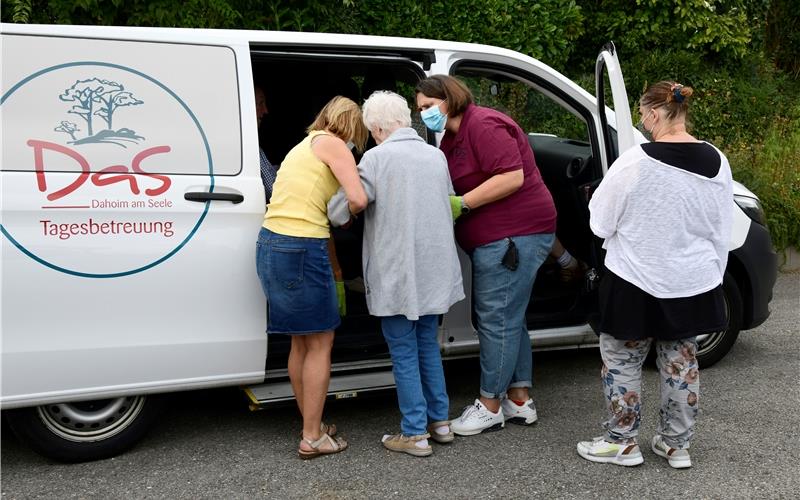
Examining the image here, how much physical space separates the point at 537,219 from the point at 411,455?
4.06 feet

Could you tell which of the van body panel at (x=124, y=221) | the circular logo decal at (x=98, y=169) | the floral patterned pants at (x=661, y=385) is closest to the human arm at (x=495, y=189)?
the floral patterned pants at (x=661, y=385)

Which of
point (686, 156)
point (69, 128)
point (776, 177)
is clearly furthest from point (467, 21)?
point (69, 128)

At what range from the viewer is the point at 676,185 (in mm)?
3428

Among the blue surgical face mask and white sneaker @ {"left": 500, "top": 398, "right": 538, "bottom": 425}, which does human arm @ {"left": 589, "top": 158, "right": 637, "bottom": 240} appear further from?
white sneaker @ {"left": 500, "top": 398, "right": 538, "bottom": 425}

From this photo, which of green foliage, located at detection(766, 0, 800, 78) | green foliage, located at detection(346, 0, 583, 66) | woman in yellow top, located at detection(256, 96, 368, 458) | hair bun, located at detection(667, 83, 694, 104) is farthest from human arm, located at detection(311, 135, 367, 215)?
green foliage, located at detection(766, 0, 800, 78)

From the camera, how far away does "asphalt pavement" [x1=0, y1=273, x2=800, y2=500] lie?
11.6 ft

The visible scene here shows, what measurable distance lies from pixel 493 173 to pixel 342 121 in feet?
2.35

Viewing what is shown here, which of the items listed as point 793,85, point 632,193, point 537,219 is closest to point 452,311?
point 537,219

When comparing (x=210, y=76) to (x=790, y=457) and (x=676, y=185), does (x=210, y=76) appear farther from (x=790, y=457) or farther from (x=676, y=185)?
(x=790, y=457)

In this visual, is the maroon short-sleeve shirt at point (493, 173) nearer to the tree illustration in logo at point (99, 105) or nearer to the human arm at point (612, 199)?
the human arm at point (612, 199)

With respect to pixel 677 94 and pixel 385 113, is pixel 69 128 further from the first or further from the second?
pixel 677 94

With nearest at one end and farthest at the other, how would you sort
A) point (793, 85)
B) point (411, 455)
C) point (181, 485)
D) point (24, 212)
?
1. point (24, 212)
2. point (181, 485)
3. point (411, 455)
4. point (793, 85)

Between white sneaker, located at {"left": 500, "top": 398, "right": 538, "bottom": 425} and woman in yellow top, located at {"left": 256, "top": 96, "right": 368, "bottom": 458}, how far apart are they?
1.00 meters

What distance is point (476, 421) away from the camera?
4121 mm
